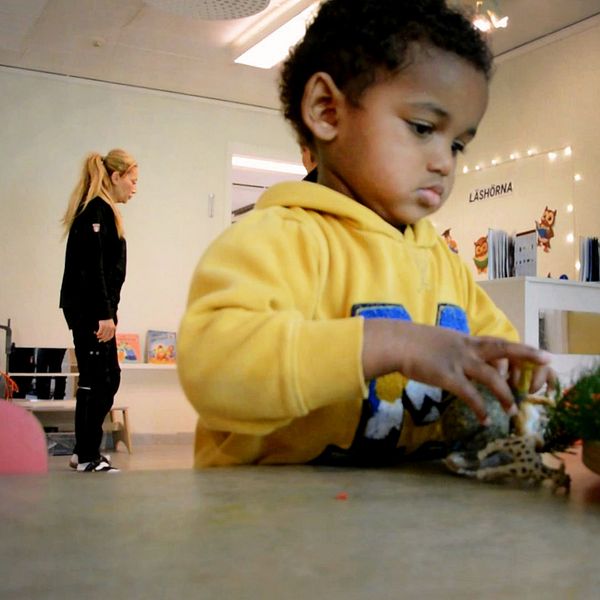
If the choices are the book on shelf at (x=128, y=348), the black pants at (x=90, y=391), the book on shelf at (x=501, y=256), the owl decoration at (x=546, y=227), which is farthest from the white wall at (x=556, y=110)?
the black pants at (x=90, y=391)

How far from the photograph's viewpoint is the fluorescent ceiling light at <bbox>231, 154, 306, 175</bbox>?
20.1ft

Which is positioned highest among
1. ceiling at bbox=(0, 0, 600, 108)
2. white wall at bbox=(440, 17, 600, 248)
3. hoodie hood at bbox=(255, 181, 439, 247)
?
ceiling at bbox=(0, 0, 600, 108)

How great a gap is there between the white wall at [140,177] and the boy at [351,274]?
15.5 ft

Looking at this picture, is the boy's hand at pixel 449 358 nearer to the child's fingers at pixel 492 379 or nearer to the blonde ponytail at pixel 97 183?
the child's fingers at pixel 492 379

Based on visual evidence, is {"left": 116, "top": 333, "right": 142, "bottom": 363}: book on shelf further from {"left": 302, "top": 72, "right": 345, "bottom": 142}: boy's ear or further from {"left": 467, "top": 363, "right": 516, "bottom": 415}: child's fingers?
{"left": 467, "top": 363, "right": 516, "bottom": 415}: child's fingers

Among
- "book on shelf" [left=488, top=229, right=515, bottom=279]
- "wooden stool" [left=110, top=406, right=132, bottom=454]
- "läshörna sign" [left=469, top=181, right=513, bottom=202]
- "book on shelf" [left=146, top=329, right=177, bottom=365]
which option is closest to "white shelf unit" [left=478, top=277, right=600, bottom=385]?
→ "book on shelf" [left=488, top=229, right=515, bottom=279]

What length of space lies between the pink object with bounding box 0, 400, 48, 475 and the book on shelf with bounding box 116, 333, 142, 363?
4765 millimetres

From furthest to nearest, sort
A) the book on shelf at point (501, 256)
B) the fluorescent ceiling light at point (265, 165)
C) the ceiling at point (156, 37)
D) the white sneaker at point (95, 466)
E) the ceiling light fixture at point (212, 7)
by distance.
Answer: the fluorescent ceiling light at point (265, 165) < the ceiling at point (156, 37) < the ceiling light fixture at point (212, 7) < the white sneaker at point (95, 466) < the book on shelf at point (501, 256)

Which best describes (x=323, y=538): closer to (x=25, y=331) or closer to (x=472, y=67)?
(x=472, y=67)

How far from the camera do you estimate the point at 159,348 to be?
555 cm

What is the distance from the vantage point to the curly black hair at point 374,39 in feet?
2.59

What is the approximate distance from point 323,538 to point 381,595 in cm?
8

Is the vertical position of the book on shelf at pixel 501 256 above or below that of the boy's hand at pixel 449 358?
above

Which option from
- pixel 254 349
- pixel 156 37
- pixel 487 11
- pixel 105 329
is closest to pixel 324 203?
pixel 254 349
